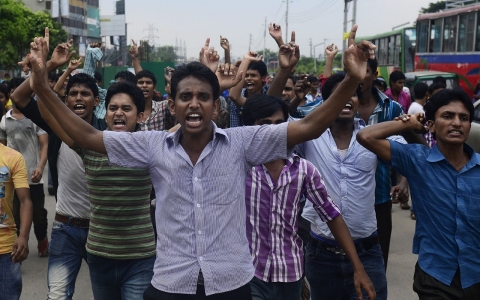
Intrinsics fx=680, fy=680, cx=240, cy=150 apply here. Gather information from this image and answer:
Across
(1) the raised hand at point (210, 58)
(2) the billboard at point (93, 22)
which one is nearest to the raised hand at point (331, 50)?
(1) the raised hand at point (210, 58)

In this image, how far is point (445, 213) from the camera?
129 inches

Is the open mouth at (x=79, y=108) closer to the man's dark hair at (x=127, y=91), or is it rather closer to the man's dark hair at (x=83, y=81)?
the man's dark hair at (x=83, y=81)

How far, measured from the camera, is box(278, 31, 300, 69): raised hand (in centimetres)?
416

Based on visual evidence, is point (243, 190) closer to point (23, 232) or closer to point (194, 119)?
point (194, 119)

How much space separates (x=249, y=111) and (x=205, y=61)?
494 millimetres

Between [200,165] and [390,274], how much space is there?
4.31 meters

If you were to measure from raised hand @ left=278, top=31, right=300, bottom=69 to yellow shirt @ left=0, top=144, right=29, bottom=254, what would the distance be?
1727mm

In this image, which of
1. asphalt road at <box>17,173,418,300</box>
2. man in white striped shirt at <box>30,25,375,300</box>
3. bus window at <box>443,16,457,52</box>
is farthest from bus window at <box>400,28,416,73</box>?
man in white striped shirt at <box>30,25,375,300</box>

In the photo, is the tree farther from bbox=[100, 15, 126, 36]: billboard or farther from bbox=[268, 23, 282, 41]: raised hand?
bbox=[268, 23, 282, 41]: raised hand

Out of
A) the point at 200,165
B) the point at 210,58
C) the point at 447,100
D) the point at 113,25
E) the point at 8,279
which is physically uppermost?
the point at 113,25

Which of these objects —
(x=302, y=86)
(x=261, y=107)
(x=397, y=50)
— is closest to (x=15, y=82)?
(x=302, y=86)

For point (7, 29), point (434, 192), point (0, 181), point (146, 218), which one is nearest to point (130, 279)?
point (146, 218)

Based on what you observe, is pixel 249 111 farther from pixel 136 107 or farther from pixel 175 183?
pixel 175 183

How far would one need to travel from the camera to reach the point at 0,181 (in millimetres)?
4051
